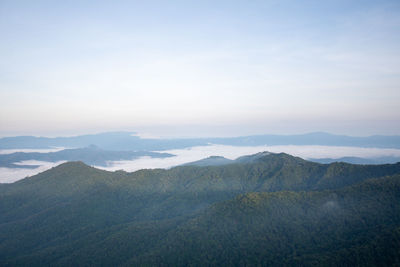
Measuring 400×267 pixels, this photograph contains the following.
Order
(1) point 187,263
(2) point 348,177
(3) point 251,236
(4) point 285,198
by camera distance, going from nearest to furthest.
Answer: (1) point 187,263
(3) point 251,236
(4) point 285,198
(2) point 348,177

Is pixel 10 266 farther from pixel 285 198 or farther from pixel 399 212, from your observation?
pixel 399 212

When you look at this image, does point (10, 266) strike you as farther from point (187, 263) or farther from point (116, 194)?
point (116, 194)

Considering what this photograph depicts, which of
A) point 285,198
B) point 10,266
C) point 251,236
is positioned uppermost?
point 285,198

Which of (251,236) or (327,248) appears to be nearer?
(327,248)

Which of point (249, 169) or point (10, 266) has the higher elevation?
point (249, 169)

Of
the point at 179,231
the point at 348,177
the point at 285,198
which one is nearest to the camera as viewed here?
the point at 179,231

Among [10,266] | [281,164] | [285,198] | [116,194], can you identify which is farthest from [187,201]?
[10,266]

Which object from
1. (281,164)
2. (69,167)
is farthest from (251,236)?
(69,167)
